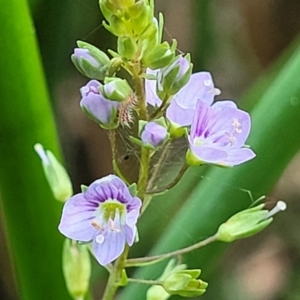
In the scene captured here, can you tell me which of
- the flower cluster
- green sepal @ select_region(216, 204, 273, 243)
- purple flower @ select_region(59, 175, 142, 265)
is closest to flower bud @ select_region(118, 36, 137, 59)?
the flower cluster

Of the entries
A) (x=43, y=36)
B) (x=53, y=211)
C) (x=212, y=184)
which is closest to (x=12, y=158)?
(x=53, y=211)

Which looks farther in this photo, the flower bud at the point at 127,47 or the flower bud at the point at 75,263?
the flower bud at the point at 75,263

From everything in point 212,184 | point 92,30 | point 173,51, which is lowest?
point 212,184

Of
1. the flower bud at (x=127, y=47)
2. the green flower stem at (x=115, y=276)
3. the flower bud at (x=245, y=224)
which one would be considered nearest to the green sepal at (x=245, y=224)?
the flower bud at (x=245, y=224)

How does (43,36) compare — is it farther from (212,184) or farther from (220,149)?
(220,149)

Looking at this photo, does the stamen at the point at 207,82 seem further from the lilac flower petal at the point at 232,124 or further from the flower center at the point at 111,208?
the flower center at the point at 111,208

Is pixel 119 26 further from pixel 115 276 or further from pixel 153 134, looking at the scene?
pixel 115 276

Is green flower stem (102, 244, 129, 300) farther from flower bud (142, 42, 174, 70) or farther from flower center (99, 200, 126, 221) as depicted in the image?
flower bud (142, 42, 174, 70)
